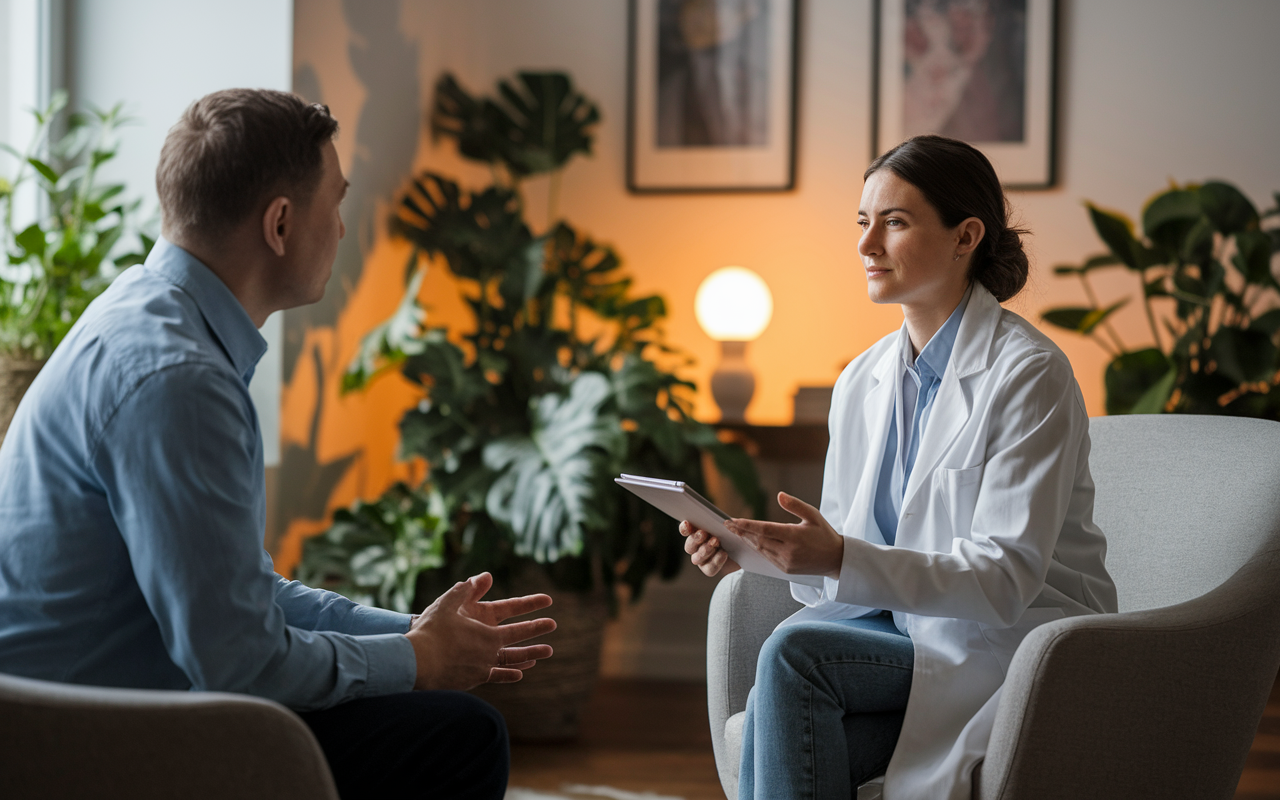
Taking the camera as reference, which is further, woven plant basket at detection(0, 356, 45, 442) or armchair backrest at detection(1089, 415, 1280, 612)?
woven plant basket at detection(0, 356, 45, 442)

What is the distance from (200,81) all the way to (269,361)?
2.38 feet

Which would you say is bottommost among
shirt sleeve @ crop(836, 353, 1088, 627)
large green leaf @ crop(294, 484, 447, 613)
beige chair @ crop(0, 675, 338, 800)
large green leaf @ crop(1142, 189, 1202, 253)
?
large green leaf @ crop(294, 484, 447, 613)

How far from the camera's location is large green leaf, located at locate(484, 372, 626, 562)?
2.38 meters

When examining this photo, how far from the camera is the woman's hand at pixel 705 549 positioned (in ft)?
4.79

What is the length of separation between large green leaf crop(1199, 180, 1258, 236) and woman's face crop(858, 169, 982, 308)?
1.80 meters

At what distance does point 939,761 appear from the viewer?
1283 mm

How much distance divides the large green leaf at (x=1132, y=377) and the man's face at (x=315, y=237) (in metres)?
2.53

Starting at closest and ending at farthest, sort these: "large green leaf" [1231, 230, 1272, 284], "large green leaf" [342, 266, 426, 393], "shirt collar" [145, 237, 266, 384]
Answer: "shirt collar" [145, 237, 266, 384]
"large green leaf" [342, 266, 426, 393]
"large green leaf" [1231, 230, 1272, 284]

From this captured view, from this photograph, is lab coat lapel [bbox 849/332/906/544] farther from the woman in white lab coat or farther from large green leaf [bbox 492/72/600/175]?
large green leaf [bbox 492/72/600/175]

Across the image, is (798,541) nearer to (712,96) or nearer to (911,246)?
(911,246)

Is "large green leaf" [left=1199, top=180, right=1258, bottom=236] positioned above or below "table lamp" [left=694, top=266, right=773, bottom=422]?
above

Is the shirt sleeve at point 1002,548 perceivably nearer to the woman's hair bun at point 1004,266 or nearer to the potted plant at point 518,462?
the woman's hair bun at point 1004,266

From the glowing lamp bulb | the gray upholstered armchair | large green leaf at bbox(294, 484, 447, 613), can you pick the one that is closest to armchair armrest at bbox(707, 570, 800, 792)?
the gray upholstered armchair

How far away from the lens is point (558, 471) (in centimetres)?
246
